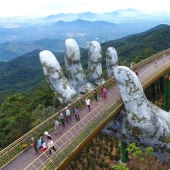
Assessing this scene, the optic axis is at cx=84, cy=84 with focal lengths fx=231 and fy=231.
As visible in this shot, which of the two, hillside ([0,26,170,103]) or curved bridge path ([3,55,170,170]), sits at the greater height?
curved bridge path ([3,55,170,170])

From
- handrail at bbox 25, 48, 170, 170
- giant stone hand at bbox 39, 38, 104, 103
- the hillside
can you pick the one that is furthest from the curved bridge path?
the hillside

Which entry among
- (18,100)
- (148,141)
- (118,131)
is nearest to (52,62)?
(118,131)

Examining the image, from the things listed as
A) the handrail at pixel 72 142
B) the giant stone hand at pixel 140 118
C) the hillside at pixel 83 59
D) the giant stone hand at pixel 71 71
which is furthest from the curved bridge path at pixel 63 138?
the hillside at pixel 83 59

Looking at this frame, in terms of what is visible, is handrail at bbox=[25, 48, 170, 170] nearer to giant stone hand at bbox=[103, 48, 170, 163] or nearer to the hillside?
giant stone hand at bbox=[103, 48, 170, 163]

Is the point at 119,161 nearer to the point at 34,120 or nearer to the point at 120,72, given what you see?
the point at 120,72

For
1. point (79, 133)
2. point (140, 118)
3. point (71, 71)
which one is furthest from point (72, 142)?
point (71, 71)

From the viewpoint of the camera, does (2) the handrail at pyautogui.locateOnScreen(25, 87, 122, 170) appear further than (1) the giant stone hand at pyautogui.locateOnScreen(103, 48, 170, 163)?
No
